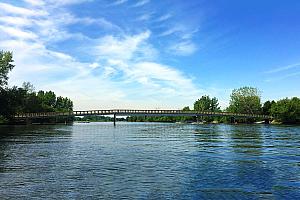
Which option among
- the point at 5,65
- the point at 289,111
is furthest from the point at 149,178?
the point at 289,111

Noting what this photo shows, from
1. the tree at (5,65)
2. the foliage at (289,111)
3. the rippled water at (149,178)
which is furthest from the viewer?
the foliage at (289,111)

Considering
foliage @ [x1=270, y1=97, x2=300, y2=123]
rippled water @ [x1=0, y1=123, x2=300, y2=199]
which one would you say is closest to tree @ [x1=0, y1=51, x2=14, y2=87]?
rippled water @ [x1=0, y1=123, x2=300, y2=199]

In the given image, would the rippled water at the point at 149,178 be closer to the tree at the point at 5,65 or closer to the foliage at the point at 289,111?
the tree at the point at 5,65

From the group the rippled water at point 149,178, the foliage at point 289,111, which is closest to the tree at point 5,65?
the rippled water at point 149,178

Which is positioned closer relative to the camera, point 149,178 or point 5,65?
point 149,178

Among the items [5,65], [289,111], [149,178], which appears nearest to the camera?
[149,178]

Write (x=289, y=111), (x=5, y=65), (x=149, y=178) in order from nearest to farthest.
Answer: (x=149, y=178), (x=5, y=65), (x=289, y=111)

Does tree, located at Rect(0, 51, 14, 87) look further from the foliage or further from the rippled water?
the foliage

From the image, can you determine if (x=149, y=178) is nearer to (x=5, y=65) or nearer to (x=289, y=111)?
(x=5, y=65)

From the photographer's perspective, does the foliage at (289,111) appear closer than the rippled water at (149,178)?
No

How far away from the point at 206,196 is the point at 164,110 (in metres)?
179

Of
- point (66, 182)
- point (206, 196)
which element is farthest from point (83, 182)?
point (206, 196)

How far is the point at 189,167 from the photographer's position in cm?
2989

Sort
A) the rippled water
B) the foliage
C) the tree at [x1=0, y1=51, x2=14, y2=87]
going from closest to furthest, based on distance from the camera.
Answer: the rippled water
the tree at [x1=0, y1=51, x2=14, y2=87]
the foliage
